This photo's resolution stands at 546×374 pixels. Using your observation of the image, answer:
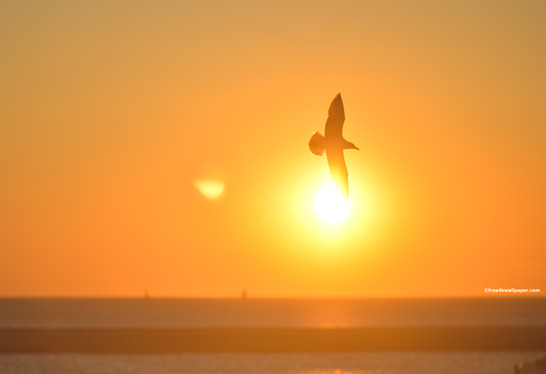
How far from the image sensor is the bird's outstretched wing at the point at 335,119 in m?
22.6

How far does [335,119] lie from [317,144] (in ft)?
2.81

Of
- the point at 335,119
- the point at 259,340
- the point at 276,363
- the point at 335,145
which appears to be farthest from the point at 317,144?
the point at 259,340

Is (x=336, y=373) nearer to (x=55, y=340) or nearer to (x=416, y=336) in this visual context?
(x=416, y=336)

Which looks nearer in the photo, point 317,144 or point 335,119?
point 335,119

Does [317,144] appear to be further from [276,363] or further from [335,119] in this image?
[276,363]

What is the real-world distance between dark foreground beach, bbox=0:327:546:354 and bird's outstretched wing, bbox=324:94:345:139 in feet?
204

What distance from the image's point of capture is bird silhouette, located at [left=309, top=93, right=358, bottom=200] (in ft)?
73.3

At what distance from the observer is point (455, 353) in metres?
85.7

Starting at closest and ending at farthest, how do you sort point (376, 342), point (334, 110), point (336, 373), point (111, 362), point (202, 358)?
point (334, 110)
point (336, 373)
point (111, 362)
point (202, 358)
point (376, 342)

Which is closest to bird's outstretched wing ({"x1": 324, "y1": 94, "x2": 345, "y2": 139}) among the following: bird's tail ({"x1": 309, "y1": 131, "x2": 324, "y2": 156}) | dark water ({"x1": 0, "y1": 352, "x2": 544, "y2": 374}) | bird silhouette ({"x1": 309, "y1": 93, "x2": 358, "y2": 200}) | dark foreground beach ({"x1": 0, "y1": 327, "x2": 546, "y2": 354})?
bird silhouette ({"x1": 309, "y1": 93, "x2": 358, "y2": 200})

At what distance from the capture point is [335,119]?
22.8 meters

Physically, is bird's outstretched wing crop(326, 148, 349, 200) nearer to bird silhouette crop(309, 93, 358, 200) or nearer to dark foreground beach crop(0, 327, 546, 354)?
bird silhouette crop(309, 93, 358, 200)

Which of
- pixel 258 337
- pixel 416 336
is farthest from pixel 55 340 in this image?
pixel 416 336

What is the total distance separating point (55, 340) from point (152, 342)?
844 cm
